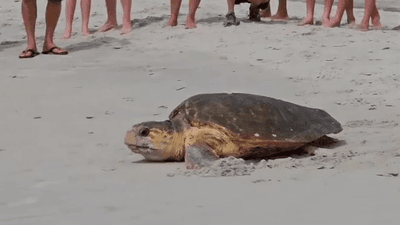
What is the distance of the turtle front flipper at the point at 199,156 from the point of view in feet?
7.41

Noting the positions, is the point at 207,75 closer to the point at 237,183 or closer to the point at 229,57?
the point at 229,57

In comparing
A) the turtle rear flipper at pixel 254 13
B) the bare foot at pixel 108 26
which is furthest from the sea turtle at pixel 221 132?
the turtle rear flipper at pixel 254 13

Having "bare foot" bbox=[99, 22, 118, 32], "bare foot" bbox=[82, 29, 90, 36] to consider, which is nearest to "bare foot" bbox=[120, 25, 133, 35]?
"bare foot" bbox=[99, 22, 118, 32]

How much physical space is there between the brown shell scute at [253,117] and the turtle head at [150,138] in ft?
0.25

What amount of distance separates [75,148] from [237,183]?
1.04 meters

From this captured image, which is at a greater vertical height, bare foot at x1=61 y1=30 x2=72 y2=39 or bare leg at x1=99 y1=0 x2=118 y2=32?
bare leg at x1=99 y1=0 x2=118 y2=32

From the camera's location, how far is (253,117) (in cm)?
244

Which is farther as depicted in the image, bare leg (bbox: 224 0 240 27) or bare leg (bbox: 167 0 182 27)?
bare leg (bbox: 167 0 182 27)

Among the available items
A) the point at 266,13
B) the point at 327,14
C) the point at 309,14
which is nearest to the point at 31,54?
the point at 309,14

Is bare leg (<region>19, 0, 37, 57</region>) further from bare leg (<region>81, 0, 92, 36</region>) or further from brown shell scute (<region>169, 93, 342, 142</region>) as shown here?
brown shell scute (<region>169, 93, 342, 142</region>)

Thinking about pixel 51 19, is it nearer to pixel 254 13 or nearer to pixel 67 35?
pixel 67 35

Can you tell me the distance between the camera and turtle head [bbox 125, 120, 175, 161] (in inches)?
95.3

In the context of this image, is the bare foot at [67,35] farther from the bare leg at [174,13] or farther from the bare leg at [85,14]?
the bare leg at [174,13]

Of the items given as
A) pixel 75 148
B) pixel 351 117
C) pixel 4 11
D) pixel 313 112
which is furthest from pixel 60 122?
pixel 4 11
